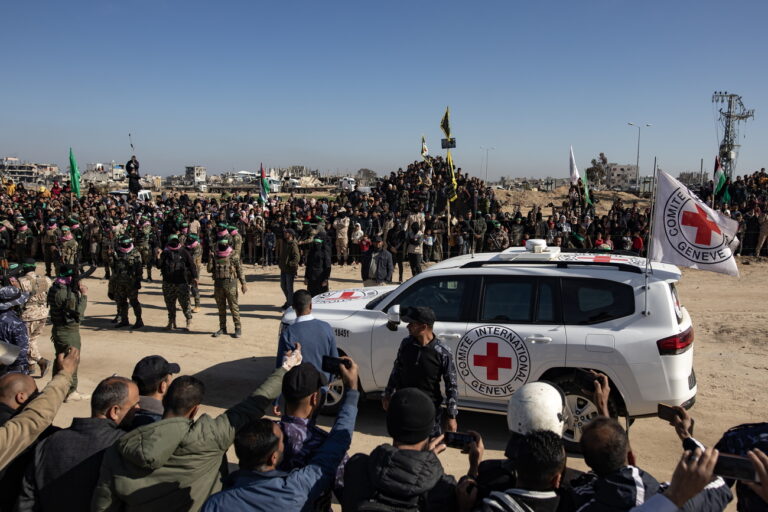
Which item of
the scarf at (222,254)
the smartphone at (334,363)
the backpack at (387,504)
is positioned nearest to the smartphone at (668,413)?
the backpack at (387,504)

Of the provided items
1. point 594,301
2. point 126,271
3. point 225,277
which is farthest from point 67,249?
point 594,301

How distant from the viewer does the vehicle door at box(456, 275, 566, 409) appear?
535 cm

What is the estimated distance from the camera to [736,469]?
6.40ft

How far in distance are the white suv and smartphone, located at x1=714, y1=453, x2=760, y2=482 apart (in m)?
3.21

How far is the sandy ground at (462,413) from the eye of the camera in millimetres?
5797

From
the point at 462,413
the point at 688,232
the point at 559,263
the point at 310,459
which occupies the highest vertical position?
the point at 688,232

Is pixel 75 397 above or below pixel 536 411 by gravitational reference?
below

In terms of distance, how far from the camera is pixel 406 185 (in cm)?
2667

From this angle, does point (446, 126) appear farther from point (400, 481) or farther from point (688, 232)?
point (400, 481)

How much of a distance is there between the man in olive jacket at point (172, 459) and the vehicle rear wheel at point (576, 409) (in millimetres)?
3310

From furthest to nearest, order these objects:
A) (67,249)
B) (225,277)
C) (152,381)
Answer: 1. (67,249)
2. (225,277)
3. (152,381)

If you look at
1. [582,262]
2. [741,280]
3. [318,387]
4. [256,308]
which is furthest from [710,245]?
[741,280]

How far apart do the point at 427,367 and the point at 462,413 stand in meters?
2.54

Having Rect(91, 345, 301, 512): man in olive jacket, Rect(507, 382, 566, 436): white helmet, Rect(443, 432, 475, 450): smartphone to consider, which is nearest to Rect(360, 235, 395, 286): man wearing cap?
Rect(91, 345, 301, 512): man in olive jacket
